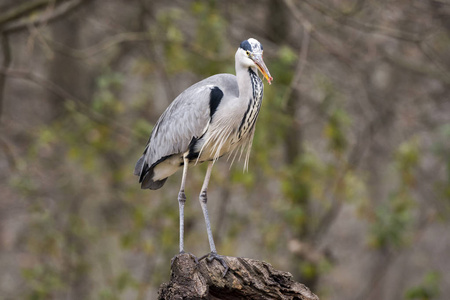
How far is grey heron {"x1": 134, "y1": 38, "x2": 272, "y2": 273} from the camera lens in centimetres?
573

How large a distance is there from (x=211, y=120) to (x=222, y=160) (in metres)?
5.30

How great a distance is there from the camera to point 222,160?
1116 centimetres

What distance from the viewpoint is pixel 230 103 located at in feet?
19.0

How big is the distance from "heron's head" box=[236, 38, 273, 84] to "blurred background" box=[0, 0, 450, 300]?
2.75m

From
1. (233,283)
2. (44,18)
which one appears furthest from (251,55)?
(44,18)

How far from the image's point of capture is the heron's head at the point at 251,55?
5.57m

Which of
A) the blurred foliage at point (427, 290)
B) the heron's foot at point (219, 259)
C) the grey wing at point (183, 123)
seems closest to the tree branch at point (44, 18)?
the grey wing at point (183, 123)

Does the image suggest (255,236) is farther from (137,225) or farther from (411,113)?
(411,113)

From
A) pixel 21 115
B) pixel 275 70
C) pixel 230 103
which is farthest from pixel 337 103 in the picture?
pixel 21 115

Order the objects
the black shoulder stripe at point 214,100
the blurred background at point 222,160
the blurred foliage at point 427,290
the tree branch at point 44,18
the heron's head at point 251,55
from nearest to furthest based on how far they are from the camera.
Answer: the heron's head at point 251,55
the black shoulder stripe at point 214,100
the tree branch at point 44,18
the blurred background at point 222,160
the blurred foliage at point 427,290

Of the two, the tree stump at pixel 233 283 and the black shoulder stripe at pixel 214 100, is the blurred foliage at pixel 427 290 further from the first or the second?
the tree stump at pixel 233 283

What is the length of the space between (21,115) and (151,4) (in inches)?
168

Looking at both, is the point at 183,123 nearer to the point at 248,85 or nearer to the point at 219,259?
the point at 248,85

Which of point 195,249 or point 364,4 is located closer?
point 364,4
